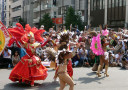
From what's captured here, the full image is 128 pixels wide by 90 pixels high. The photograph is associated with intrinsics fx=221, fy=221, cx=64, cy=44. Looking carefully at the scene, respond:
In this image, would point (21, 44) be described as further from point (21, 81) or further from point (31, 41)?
point (21, 81)

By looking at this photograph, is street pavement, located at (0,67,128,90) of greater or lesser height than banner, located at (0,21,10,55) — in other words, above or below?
below

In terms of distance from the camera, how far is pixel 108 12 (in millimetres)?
35500

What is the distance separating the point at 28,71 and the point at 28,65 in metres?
0.20

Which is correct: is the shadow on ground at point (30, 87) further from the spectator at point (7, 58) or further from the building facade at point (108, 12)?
the building facade at point (108, 12)

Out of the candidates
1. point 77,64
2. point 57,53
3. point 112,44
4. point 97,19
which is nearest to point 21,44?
point 57,53

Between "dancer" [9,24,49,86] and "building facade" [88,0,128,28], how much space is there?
25677 mm

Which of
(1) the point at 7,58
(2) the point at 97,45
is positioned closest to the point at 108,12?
(1) the point at 7,58

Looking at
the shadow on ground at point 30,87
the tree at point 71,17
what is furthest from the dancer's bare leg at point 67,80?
the tree at point 71,17

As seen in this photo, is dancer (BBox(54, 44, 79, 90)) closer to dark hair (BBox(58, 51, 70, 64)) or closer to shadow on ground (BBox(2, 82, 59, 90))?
dark hair (BBox(58, 51, 70, 64))

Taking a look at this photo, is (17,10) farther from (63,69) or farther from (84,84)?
(63,69)

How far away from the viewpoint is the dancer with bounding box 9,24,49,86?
7148 mm

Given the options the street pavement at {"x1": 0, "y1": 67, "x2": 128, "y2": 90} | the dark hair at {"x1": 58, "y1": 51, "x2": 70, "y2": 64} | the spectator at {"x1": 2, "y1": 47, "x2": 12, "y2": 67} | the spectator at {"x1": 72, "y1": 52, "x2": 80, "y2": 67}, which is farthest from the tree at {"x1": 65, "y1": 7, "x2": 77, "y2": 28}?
the dark hair at {"x1": 58, "y1": 51, "x2": 70, "y2": 64}

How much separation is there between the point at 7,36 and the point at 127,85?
4255 millimetres

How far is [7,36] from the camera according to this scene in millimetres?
6590
